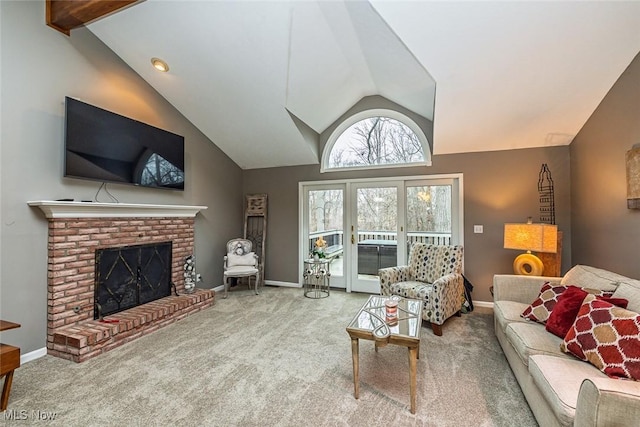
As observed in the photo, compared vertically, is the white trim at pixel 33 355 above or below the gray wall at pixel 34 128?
below

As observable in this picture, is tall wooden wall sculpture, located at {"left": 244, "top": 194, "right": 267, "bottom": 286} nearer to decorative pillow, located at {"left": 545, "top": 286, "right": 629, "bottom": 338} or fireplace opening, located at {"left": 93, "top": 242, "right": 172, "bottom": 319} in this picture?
fireplace opening, located at {"left": 93, "top": 242, "right": 172, "bottom": 319}

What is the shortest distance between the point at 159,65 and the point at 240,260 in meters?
2.93

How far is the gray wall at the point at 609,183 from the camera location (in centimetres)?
247

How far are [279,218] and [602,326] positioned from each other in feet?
14.6

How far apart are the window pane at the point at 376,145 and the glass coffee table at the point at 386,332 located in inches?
110

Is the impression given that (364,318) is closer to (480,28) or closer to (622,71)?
(480,28)

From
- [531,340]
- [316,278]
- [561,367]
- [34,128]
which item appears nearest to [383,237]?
[316,278]

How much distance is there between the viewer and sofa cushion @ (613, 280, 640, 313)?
70.1 inches

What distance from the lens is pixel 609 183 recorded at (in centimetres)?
280

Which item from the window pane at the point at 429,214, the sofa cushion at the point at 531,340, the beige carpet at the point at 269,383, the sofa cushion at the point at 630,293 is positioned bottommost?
the beige carpet at the point at 269,383

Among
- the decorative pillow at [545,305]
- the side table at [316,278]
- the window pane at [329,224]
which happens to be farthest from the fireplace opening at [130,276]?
the decorative pillow at [545,305]

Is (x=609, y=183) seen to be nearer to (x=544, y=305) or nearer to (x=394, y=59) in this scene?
(x=544, y=305)

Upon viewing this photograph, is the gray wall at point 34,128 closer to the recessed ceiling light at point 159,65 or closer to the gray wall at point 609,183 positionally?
the recessed ceiling light at point 159,65

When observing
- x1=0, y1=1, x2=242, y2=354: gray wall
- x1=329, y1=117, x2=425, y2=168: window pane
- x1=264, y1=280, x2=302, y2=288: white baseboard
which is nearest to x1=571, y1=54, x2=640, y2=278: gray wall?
x1=329, y1=117, x2=425, y2=168: window pane
